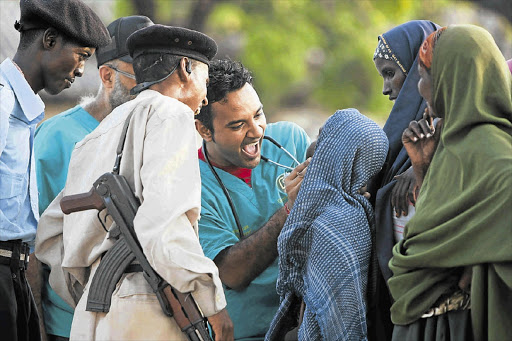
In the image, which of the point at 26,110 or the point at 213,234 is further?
the point at 213,234

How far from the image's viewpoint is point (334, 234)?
11.3ft

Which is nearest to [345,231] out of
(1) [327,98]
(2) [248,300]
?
(2) [248,300]

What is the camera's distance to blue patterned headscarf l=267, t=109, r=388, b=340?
134 inches

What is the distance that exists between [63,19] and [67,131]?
757 millimetres

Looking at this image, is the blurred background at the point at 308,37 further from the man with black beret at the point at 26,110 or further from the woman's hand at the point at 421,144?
the woman's hand at the point at 421,144

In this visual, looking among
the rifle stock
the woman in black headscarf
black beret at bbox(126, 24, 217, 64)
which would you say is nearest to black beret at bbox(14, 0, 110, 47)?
A: black beret at bbox(126, 24, 217, 64)

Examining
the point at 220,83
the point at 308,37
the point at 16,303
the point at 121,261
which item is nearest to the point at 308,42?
the point at 308,37

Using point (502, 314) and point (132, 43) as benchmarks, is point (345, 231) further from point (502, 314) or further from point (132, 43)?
point (132, 43)

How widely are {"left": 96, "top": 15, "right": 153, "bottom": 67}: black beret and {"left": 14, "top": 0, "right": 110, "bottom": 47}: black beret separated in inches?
29.7

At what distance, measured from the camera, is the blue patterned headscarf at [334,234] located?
3.42 m

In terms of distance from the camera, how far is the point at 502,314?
291 cm

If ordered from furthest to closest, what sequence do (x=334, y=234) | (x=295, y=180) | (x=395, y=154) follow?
(x=295, y=180) → (x=395, y=154) → (x=334, y=234)

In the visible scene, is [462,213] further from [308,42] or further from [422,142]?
[308,42]

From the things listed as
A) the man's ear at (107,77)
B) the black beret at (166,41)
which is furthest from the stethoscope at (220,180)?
the black beret at (166,41)
